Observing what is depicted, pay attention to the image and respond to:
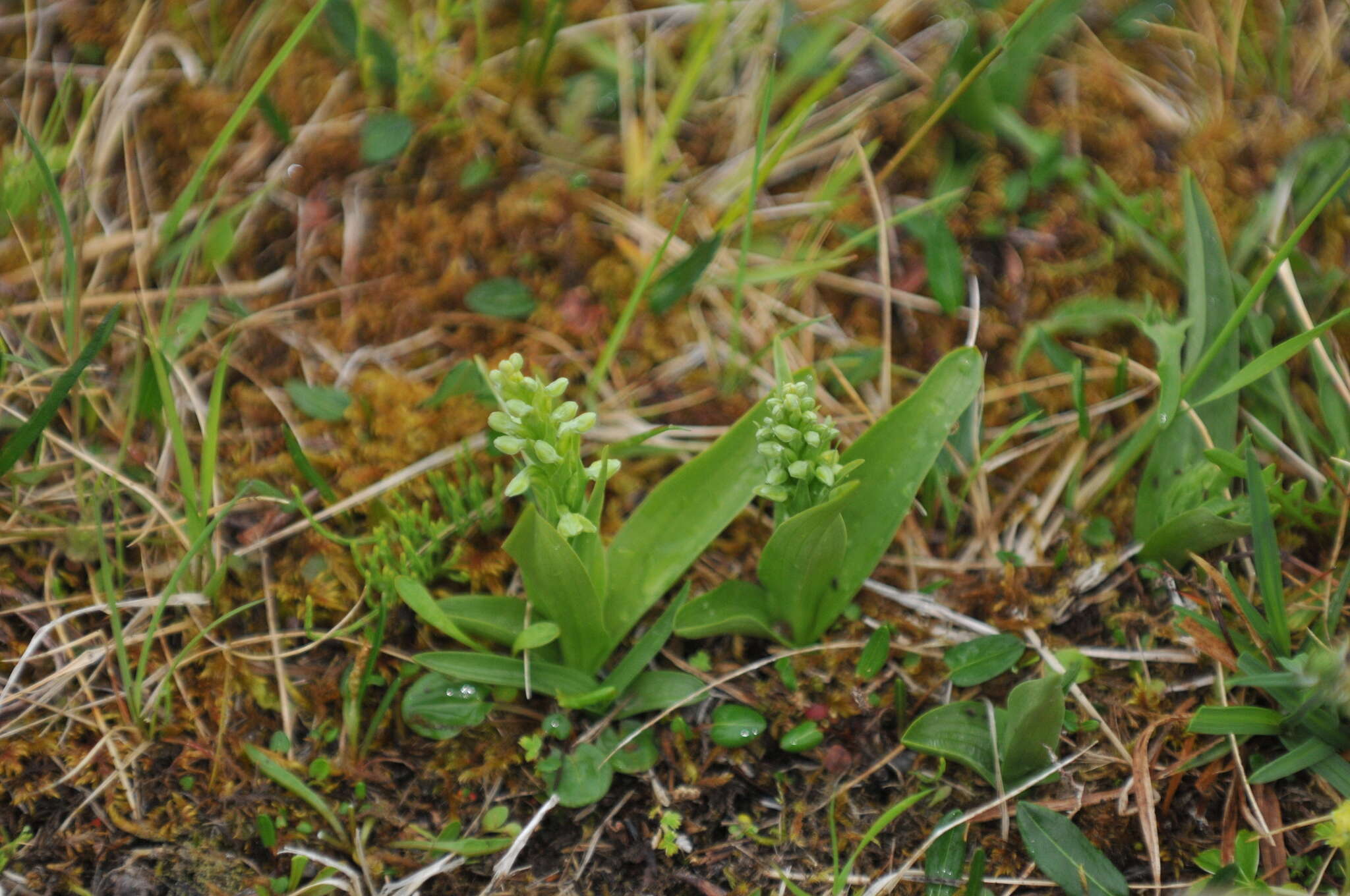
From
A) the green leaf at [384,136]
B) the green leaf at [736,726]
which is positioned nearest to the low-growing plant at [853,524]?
the green leaf at [736,726]

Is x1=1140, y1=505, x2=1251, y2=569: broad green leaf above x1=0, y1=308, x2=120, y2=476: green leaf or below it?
below

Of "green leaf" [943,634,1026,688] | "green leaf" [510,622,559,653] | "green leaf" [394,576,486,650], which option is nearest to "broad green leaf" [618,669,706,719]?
"green leaf" [510,622,559,653]

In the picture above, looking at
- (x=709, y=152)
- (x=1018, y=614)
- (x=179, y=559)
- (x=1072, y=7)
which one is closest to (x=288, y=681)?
(x=179, y=559)

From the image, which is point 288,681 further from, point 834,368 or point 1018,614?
point 1018,614

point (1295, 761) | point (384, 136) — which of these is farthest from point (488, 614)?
point (1295, 761)

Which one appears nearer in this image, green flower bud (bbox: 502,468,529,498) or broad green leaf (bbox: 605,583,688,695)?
green flower bud (bbox: 502,468,529,498)

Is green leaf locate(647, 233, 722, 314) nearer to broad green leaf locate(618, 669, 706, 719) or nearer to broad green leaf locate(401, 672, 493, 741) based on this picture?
broad green leaf locate(618, 669, 706, 719)

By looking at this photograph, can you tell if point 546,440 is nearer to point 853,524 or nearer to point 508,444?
point 508,444
